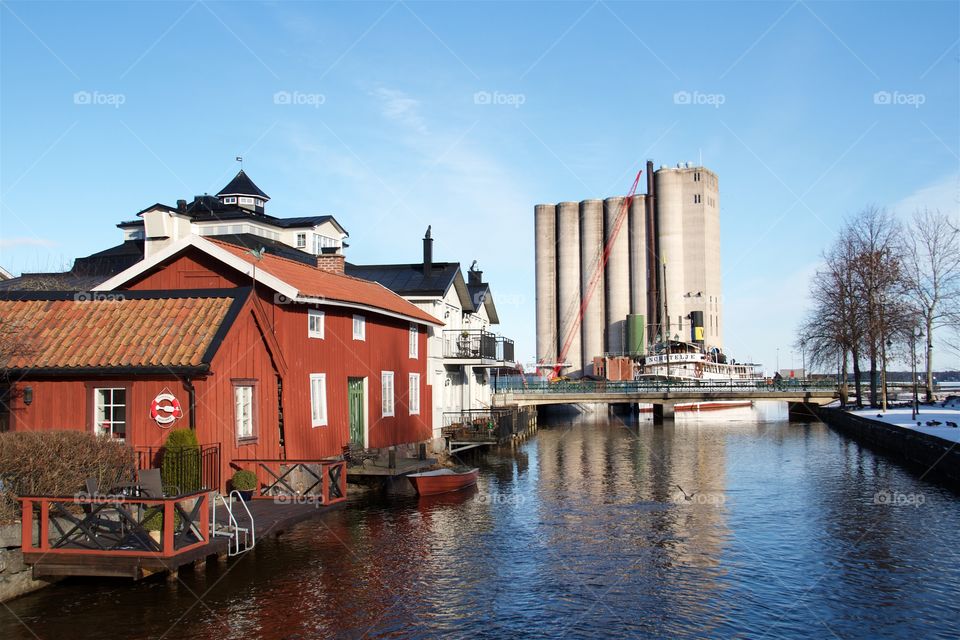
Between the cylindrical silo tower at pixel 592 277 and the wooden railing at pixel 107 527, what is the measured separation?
9784 centimetres

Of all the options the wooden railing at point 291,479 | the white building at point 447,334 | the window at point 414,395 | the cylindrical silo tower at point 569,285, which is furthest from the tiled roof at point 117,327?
the cylindrical silo tower at point 569,285

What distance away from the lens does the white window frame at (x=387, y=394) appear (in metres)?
32.0

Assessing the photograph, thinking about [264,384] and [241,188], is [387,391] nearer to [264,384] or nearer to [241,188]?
[264,384]

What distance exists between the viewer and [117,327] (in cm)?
2159

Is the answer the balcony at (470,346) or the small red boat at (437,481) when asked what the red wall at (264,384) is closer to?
the small red boat at (437,481)

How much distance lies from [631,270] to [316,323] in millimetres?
88092

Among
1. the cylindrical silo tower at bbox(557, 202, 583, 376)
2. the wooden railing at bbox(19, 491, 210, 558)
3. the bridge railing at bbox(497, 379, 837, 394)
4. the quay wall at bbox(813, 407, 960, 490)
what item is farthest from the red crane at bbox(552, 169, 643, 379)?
the wooden railing at bbox(19, 491, 210, 558)

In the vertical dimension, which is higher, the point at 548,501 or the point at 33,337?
the point at 33,337

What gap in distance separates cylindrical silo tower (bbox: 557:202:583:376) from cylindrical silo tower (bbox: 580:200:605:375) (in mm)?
971

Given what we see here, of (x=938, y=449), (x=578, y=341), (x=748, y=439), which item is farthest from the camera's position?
(x=578, y=341)

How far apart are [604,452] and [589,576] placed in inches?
1091

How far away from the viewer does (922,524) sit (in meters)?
22.5

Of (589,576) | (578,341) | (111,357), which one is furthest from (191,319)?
(578,341)

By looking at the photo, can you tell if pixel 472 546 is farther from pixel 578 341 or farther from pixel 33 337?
pixel 578 341
